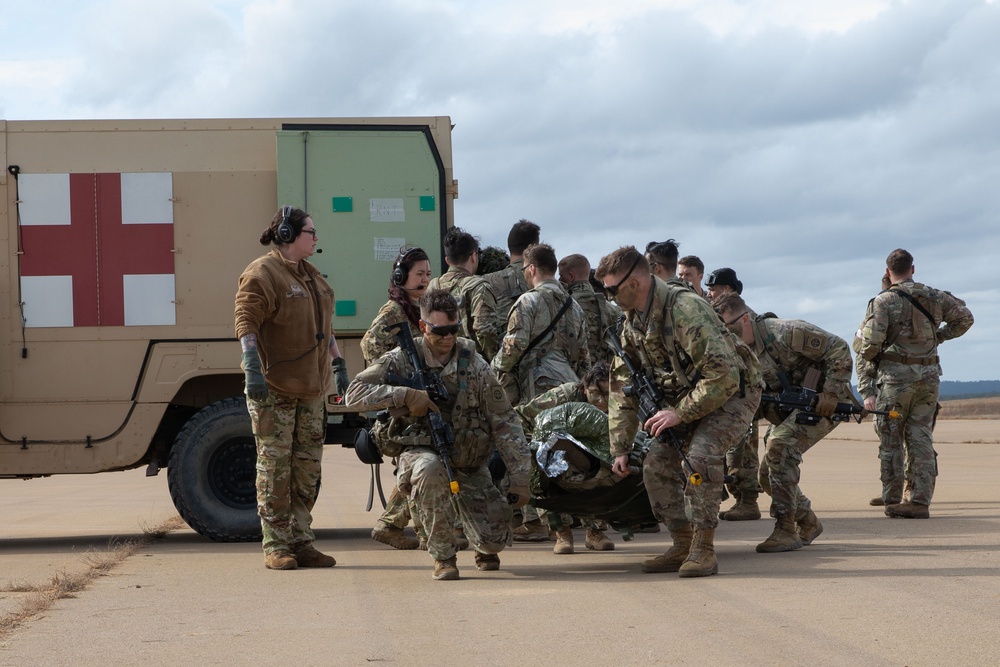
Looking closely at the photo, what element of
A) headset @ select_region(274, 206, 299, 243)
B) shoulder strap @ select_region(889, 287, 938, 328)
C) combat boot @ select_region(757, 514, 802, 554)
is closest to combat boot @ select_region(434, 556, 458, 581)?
combat boot @ select_region(757, 514, 802, 554)

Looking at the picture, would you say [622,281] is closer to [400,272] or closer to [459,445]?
[459,445]

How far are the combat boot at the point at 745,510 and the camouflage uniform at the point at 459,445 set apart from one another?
3.49 m

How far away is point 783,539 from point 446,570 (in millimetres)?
2152

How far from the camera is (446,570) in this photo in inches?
258

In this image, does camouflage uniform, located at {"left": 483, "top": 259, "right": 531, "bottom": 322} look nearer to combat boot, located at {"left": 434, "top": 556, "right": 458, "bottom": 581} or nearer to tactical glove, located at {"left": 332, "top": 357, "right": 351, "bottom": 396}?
tactical glove, located at {"left": 332, "top": 357, "right": 351, "bottom": 396}

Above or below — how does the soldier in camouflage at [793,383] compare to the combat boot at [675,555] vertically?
above

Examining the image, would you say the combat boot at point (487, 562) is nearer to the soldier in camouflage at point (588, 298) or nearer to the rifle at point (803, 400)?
the rifle at point (803, 400)

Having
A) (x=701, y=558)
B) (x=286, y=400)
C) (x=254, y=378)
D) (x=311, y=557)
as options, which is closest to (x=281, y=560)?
(x=311, y=557)

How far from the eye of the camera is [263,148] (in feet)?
29.5

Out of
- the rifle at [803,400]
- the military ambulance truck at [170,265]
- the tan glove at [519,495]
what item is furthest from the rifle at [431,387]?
the rifle at [803,400]

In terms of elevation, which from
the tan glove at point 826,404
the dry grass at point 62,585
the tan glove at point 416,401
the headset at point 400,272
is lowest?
the dry grass at point 62,585

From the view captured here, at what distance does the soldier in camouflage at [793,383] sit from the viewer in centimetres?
749

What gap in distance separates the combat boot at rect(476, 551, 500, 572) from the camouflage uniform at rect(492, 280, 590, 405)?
1492 millimetres

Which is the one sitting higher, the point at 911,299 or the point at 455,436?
the point at 911,299
